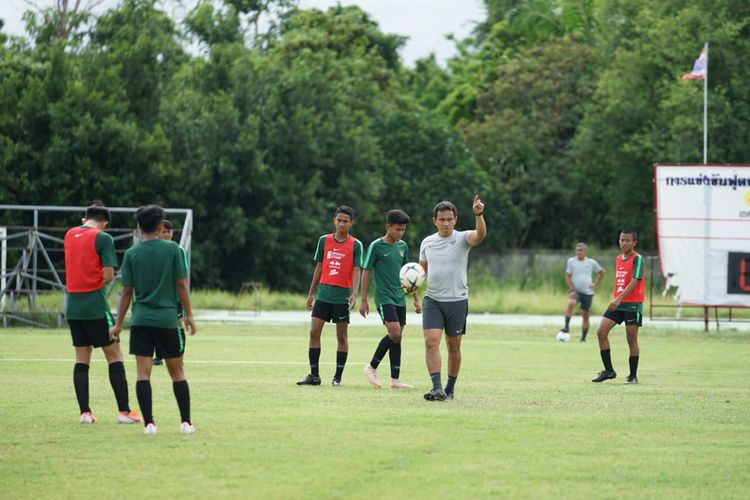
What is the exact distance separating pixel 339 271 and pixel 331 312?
52 centimetres

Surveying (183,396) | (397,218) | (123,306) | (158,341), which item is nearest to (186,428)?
(183,396)

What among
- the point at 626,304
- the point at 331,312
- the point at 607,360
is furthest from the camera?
the point at 626,304

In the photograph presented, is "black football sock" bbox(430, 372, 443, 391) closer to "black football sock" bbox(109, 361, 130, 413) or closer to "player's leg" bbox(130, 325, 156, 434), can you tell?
"black football sock" bbox(109, 361, 130, 413)

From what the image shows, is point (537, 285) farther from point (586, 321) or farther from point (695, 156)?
point (586, 321)

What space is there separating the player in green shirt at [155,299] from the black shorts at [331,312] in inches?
192

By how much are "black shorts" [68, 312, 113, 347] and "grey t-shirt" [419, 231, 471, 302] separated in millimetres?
3525

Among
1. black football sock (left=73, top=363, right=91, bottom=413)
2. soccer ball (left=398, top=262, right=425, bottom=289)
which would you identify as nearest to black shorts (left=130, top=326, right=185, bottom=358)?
black football sock (left=73, top=363, right=91, bottom=413)

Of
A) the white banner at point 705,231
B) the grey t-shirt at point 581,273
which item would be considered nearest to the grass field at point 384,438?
the grey t-shirt at point 581,273

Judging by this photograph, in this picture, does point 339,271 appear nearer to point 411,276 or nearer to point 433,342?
point 411,276

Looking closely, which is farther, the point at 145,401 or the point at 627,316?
the point at 627,316

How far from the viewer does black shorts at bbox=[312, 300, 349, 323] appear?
1558 centimetres

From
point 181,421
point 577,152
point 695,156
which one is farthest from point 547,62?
point 181,421

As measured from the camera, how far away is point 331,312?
615 inches

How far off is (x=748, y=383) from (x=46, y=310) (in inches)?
758
